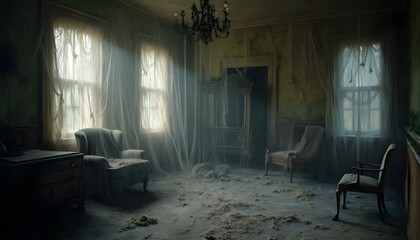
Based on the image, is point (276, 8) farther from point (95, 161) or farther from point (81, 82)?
point (95, 161)

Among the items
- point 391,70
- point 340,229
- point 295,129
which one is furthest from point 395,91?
point 340,229

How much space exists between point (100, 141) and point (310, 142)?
3.62 m

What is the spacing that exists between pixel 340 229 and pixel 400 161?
2855 mm

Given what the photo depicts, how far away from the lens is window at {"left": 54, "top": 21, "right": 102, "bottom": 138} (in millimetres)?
4125

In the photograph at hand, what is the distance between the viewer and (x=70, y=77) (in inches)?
168

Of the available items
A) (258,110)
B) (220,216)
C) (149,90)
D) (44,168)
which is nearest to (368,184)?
(220,216)

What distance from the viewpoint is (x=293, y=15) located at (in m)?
6.06

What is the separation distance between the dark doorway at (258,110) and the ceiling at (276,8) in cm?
110

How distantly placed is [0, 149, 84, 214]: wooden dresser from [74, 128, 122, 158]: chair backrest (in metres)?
0.55

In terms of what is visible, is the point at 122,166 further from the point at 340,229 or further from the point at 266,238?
the point at 340,229

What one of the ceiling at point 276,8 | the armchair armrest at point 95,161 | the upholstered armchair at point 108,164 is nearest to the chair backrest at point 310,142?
the ceiling at point 276,8

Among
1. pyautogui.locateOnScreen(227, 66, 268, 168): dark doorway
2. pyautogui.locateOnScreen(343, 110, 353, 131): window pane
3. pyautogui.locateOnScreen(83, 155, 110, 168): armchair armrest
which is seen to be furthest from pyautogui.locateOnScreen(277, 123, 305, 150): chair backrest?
pyautogui.locateOnScreen(83, 155, 110, 168): armchair armrest

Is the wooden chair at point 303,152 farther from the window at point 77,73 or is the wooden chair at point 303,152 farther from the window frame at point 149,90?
the window at point 77,73

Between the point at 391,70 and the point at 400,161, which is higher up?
the point at 391,70
